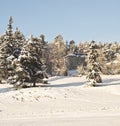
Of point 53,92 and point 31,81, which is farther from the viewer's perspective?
point 31,81

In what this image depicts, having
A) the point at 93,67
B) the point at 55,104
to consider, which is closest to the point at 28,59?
the point at 93,67

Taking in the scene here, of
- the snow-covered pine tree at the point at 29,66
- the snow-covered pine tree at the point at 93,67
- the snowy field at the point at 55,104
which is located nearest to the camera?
the snowy field at the point at 55,104

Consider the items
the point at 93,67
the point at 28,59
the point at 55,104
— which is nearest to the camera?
the point at 55,104

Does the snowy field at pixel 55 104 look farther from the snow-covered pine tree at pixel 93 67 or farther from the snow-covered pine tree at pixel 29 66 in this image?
the snow-covered pine tree at pixel 29 66

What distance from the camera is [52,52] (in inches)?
3819

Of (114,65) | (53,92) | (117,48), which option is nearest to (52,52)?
(114,65)

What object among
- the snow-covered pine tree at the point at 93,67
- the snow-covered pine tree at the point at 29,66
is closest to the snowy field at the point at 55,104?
the snow-covered pine tree at the point at 93,67

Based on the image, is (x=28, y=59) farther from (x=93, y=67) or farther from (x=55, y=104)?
(x=55, y=104)

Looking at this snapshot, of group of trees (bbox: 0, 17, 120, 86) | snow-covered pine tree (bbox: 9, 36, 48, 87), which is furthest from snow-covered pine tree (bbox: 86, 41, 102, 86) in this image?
snow-covered pine tree (bbox: 9, 36, 48, 87)

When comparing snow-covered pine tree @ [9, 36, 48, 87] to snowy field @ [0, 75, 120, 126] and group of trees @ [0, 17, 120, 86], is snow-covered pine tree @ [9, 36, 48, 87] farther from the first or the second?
snowy field @ [0, 75, 120, 126]

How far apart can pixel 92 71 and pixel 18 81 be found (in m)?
11.2

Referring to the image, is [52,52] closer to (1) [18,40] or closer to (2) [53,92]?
(1) [18,40]

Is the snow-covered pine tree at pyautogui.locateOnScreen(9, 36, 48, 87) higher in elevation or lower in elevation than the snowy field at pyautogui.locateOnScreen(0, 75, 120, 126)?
higher

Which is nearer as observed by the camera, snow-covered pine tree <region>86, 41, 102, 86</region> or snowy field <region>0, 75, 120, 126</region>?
snowy field <region>0, 75, 120, 126</region>
